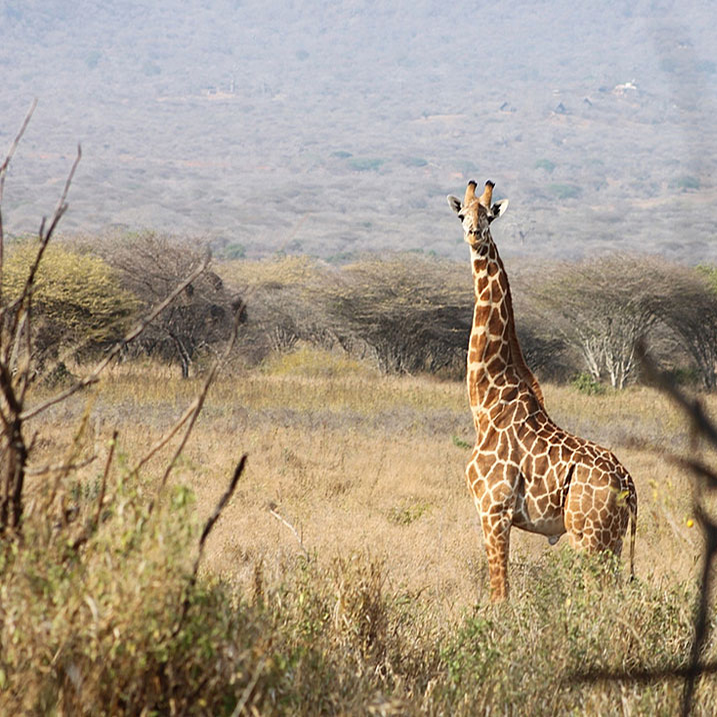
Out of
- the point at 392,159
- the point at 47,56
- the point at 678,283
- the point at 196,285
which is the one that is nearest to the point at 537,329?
the point at 678,283

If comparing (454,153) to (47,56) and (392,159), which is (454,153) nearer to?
(392,159)

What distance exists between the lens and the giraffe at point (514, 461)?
5.16 metres

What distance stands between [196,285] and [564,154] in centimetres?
15474

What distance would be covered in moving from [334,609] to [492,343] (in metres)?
2.01

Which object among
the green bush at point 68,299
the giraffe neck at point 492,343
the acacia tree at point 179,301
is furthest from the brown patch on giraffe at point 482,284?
the acacia tree at point 179,301

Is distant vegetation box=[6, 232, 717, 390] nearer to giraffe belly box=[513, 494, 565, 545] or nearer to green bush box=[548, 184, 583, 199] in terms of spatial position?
giraffe belly box=[513, 494, 565, 545]

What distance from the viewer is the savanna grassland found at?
7.52 ft

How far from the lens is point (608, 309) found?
25.5 metres

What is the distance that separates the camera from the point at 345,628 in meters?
4.13

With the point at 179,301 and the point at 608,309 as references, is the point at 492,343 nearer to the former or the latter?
the point at 179,301

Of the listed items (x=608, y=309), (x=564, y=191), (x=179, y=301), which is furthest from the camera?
(x=564, y=191)

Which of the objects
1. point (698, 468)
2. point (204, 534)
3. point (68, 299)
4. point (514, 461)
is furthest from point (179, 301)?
point (698, 468)

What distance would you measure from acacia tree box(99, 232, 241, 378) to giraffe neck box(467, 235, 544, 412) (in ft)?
47.2

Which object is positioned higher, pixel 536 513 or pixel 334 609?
pixel 536 513
